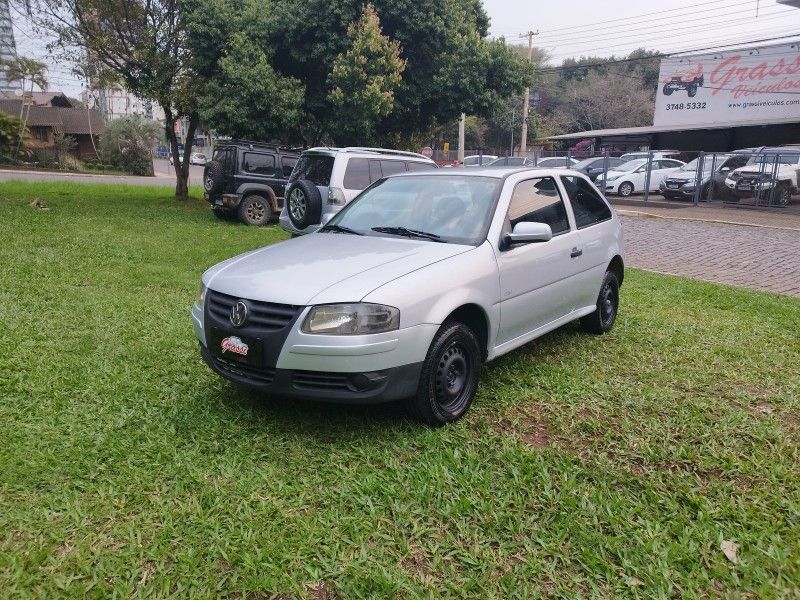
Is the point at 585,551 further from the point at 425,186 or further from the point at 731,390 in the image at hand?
the point at 425,186

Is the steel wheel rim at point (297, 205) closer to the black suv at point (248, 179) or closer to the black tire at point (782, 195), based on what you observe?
the black suv at point (248, 179)

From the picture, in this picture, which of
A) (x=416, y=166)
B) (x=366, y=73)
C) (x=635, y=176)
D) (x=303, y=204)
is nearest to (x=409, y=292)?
(x=303, y=204)

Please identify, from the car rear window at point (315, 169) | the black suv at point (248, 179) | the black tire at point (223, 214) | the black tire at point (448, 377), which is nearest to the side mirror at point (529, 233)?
the black tire at point (448, 377)

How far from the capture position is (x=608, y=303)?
6.10 meters

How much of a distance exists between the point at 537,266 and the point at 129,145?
133ft

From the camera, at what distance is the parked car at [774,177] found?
1827cm

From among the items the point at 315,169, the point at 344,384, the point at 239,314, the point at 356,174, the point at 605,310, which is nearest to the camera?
the point at 344,384

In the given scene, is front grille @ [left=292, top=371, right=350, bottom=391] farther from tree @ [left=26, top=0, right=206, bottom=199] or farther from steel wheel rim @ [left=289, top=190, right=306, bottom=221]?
tree @ [left=26, top=0, right=206, bottom=199]

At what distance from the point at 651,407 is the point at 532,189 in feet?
6.01

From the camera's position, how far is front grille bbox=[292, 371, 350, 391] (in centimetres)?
353

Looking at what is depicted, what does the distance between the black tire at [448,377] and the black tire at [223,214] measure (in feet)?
36.2

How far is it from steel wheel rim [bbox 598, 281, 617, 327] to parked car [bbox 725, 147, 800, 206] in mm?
15241

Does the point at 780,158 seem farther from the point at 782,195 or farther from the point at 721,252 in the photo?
the point at 721,252

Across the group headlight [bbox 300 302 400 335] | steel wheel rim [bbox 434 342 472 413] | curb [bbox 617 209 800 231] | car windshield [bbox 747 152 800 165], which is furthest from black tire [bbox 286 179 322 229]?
car windshield [bbox 747 152 800 165]
